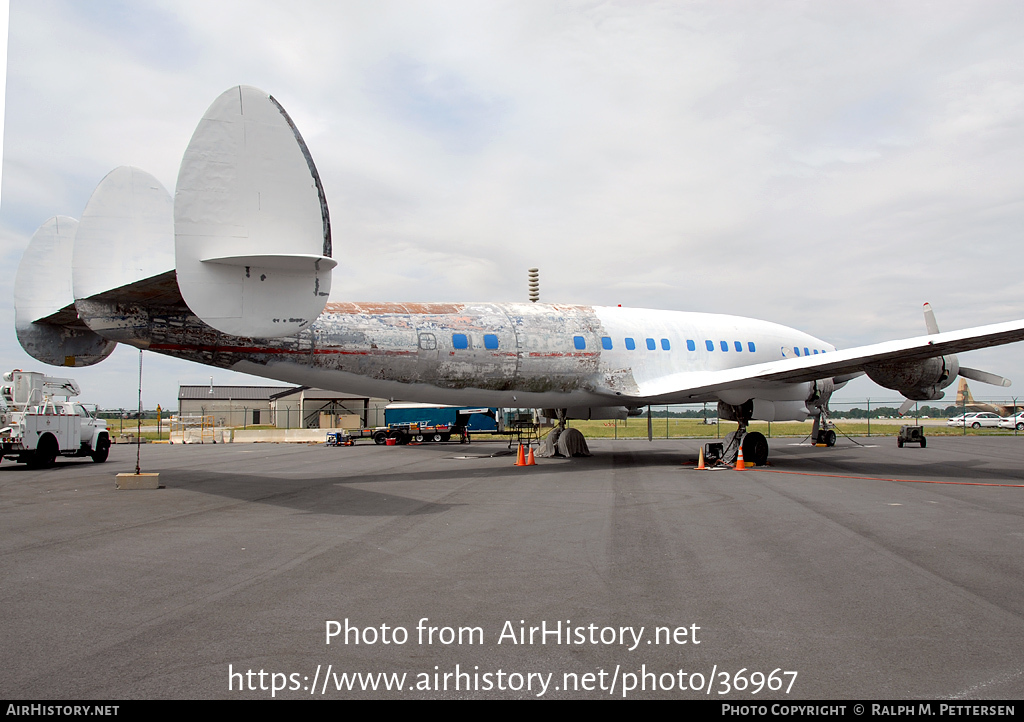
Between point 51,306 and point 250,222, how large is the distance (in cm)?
693

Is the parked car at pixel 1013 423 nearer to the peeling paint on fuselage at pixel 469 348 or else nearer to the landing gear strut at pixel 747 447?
the peeling paint on fuselage at pixel 469 348

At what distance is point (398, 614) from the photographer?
5.07 meters

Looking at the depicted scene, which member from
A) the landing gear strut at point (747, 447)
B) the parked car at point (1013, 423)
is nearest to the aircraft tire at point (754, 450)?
the landing gear strut at point (747, 447)

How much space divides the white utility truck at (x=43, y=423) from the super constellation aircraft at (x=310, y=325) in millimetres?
8180

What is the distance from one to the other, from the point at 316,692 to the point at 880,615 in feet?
13.7

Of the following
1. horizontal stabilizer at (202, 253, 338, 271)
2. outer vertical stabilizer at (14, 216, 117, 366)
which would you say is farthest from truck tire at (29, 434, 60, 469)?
horizontal stabilizer at (202, 253, 338, 271)

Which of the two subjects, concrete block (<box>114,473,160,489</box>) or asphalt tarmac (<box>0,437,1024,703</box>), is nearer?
asphalt tarmac (<box>0,437,1024,703</box>)

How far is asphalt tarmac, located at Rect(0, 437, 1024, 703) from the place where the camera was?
12.8ft

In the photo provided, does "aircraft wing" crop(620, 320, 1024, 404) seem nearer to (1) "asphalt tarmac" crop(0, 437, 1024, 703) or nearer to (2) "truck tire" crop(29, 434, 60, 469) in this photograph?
(1) "asphalt tarmac" crop(0, 437, 1024, 703)

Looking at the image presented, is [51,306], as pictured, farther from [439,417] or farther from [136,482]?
[439,417]

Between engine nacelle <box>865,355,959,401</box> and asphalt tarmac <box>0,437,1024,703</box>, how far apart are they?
17.4ft

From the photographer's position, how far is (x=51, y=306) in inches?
549

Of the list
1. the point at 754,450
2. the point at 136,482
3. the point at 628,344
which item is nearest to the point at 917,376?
the point at 754,450
